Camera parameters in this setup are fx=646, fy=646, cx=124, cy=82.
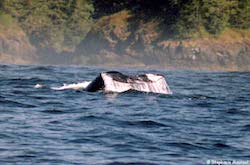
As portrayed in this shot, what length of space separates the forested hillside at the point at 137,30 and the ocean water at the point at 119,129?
59.2 meters

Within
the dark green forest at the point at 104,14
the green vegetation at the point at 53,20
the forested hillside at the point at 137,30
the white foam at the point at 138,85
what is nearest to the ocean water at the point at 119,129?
the white foam at the point at 138,85

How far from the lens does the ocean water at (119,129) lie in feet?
49.2

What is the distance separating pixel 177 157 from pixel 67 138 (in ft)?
10.3

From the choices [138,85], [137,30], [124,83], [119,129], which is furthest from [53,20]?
[119,129]

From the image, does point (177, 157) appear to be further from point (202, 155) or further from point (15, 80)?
point (15, 80)

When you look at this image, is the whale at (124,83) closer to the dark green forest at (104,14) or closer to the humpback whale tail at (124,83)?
the humpback whale tail at (124,83)

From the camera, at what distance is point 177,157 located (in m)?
15.1

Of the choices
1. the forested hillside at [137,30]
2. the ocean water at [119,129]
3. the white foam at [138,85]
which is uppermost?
the forested hillside at [137,30]

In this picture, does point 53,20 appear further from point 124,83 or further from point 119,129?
point 119,129

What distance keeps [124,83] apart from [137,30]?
64567 millimetres

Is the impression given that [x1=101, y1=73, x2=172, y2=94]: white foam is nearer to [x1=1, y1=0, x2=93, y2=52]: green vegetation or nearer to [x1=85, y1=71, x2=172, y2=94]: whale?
[x1=85, y1=71, x2=172, y2=94]: whale

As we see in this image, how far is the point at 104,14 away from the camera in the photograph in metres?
113

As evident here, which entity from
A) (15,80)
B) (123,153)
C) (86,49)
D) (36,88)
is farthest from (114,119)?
(86,49)

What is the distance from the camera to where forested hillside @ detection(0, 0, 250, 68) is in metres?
87.1
